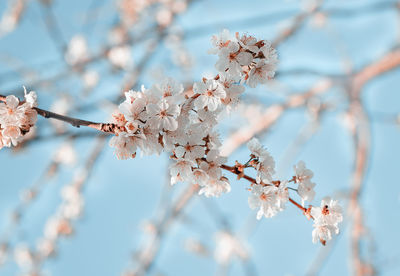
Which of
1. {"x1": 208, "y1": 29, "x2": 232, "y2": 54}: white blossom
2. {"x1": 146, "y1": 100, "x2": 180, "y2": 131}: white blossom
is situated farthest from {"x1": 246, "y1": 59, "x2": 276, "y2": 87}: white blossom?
{"x1": 146, "y1": 100, "x2": 180, "y2": 131}: white blossom

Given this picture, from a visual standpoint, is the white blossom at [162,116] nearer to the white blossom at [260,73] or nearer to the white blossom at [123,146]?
the white blossom at [123,146]

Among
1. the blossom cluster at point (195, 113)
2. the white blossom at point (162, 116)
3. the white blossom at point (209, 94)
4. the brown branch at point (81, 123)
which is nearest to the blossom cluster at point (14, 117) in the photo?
the brown branch at point (81, 123)

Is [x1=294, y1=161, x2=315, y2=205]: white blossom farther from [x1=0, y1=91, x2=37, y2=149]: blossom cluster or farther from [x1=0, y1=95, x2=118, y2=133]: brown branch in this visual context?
[x1=0, y1=91, x2=37, y2=149]: blossom cluster

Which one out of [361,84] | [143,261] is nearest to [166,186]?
[143,261]

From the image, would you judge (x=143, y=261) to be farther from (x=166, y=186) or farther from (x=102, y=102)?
(x=102, y=102)

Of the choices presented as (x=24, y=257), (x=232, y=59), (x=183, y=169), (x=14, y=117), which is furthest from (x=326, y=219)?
(x=24, y=257)

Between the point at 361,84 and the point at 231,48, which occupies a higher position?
the point at 361,84
